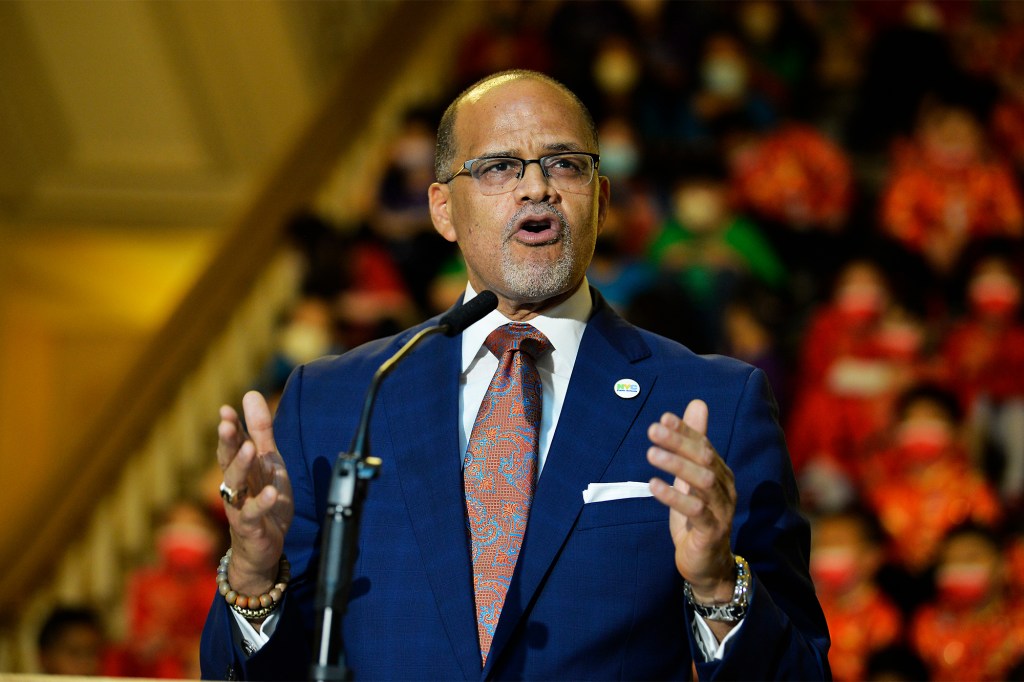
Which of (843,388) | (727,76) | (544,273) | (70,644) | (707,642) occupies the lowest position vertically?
(707,642)

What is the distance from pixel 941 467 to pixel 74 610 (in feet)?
8.28

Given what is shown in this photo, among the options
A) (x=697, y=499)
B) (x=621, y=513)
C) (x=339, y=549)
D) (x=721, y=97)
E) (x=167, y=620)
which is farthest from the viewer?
(x=721, y=97)

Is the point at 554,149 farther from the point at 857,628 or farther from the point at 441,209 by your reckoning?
the point at 857,628

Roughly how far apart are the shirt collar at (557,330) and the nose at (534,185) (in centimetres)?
15

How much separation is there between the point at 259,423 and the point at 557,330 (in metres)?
0.45

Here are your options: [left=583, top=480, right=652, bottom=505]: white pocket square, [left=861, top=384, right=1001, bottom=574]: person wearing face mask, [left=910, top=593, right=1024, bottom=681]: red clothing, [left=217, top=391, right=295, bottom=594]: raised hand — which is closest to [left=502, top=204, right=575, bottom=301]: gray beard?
[left=583, top=480, right=652, bottom=505]: white pocket square

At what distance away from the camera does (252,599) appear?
68.3 inches

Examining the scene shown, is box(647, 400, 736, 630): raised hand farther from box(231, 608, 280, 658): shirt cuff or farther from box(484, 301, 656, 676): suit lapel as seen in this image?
box(231, 608, 280, 658): shirt cuff

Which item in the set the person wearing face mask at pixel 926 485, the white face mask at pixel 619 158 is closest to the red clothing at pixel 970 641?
the person wearing face mask at pixel 926 485

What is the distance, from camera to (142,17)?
7.30m

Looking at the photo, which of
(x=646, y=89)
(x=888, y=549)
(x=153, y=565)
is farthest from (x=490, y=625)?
(x=646, y=89)

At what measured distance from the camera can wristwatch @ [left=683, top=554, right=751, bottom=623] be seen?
1.67 meters

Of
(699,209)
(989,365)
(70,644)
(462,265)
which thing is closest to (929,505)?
(989,365)

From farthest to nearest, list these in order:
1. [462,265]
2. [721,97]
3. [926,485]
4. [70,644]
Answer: [721,97] → [462,265] → [926,485] → [70,644]
